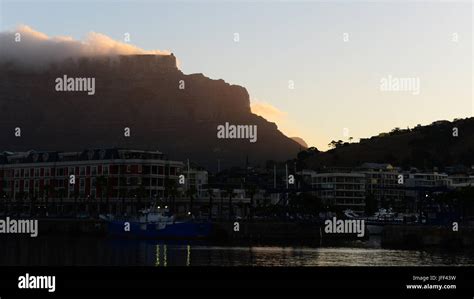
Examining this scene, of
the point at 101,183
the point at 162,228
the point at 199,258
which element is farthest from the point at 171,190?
the point at 199,258

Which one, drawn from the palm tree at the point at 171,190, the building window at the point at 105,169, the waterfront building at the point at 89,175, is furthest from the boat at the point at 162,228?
the building window at the point at 105,169

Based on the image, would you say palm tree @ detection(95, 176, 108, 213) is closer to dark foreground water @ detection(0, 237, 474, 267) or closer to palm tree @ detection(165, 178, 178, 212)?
palm tree @ detection(165, 178, 178, 212)

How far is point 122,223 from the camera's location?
129 m

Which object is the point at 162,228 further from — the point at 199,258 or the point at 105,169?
the point at 105,169

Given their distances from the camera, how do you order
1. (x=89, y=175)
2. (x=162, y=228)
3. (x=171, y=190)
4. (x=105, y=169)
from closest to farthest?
(x=162, y=228), (x=171, y=190), (x=105, y=169), (x=89, y=175)

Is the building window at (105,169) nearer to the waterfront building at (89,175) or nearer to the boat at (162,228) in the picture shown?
the waterfront building at (89,175)

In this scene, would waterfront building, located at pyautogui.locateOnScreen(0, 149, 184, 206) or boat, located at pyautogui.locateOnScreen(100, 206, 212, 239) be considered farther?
waterfront building, located at pyautogui.locateOnScreen(0, 149, 184, 206)

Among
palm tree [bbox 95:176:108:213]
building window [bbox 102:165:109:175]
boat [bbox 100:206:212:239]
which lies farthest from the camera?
building window [bbox 102:165:109:175]

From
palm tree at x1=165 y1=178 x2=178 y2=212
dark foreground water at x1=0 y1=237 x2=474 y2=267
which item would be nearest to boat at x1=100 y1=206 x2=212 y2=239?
dark foreground water at x1=0 y1=237 x2=474 y2=267

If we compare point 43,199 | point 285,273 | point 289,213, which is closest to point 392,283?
point 285,273

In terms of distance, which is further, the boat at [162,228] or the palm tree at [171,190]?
the palm tree at [171,190]

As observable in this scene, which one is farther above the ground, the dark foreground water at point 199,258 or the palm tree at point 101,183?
the palm tree at point 101,183

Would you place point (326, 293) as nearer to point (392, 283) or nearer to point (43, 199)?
point (392, 283)

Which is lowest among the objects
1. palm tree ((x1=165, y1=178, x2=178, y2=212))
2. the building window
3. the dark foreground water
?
the dark foreground water
